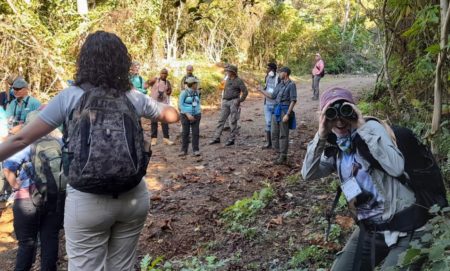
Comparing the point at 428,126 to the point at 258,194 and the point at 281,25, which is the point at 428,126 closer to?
the point at 258,194

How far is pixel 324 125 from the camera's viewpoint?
108 inches

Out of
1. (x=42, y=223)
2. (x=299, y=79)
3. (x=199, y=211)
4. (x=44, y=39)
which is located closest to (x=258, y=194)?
(x=199, y=211)

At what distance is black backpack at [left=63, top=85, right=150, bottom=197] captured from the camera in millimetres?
2537

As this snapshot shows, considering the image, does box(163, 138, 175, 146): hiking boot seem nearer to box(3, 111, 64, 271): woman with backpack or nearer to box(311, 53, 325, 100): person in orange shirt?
box(3, 111, 64, 271): woman with backpack

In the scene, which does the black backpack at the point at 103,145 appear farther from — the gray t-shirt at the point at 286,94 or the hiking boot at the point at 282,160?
the gray t-shirt at the point at 286,94

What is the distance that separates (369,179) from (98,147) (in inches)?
60.4

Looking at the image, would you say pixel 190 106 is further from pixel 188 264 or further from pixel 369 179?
pixel 369 179

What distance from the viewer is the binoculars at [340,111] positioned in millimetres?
2637

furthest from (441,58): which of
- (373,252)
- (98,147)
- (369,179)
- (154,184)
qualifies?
(154,184)

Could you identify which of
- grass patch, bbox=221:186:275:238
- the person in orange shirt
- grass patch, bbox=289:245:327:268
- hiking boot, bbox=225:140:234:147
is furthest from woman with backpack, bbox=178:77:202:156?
the person in orange shirt

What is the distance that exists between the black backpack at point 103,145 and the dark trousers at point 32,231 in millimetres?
2341

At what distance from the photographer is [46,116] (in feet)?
8.61

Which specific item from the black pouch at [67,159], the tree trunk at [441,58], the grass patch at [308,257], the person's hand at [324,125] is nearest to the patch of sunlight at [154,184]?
the grass patch at [308,257]

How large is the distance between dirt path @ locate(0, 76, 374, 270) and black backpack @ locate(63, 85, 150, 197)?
236 centimetres
